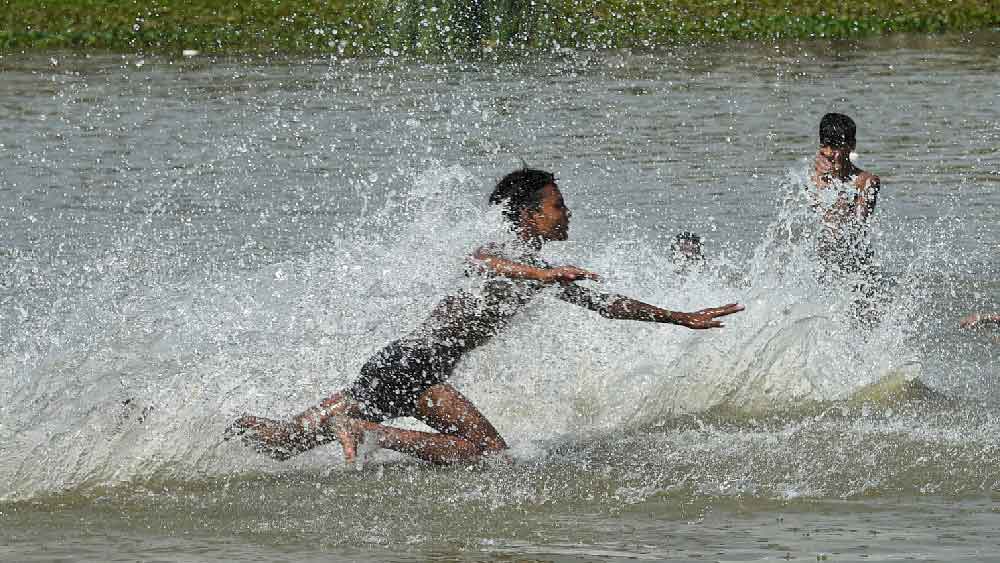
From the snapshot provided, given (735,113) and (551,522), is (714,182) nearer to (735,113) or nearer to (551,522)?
(735,113)

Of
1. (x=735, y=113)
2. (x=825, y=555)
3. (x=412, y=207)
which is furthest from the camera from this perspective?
(x=735, y=113)

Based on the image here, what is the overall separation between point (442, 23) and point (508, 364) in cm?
2038

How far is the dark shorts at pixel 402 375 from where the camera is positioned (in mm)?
7770

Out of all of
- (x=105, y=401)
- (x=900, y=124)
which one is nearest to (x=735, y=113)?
(x=900, y=124)

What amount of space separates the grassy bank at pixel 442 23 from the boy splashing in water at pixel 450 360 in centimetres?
2149

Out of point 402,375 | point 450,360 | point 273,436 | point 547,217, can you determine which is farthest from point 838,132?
point 273,436

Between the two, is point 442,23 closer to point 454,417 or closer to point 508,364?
point 508,364

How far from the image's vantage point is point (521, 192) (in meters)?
7.60

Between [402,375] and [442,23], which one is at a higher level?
[442,23]

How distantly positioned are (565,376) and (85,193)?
8343mm

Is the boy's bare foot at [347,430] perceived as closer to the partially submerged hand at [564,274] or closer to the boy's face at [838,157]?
the partially submerged hand at [564,274]

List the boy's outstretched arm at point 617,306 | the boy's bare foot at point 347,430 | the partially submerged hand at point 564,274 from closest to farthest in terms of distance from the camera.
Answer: the partially submerged hand at point 564,274 < the boy's outstretched arm at point 617,306 < the boy's bare foot at point 347,430

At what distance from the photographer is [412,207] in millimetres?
16062

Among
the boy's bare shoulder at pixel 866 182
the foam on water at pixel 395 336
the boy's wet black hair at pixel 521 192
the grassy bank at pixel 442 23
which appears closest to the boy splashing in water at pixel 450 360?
the boy's wet black hair at pixel 521 192
